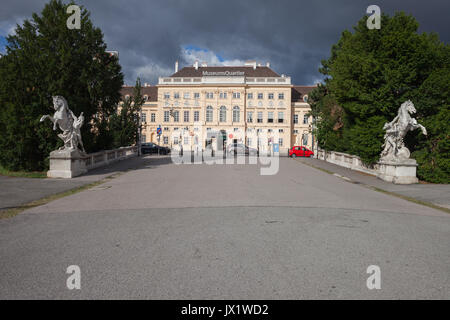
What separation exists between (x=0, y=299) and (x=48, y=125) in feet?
54.5

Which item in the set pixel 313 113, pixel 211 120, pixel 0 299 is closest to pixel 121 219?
pixel 0 299

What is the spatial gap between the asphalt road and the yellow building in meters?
63.2

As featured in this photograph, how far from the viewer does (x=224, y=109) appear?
7269cm

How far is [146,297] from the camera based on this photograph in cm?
340

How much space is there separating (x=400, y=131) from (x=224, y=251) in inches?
580

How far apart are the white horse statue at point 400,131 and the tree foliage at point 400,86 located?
1.60 meters

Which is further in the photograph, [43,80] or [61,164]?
[43,80]

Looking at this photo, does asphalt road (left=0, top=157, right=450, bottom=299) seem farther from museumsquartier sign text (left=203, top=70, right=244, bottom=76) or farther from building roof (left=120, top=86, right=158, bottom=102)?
building roof (left=120, top=86, right=158, bottom=102)

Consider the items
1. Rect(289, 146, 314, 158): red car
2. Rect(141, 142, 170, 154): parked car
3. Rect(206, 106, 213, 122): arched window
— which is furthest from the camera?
Rect(206, 106, 213, 122): arched window

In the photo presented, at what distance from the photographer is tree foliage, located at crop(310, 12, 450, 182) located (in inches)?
668

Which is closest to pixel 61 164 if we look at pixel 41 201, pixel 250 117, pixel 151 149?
pixel 41 201

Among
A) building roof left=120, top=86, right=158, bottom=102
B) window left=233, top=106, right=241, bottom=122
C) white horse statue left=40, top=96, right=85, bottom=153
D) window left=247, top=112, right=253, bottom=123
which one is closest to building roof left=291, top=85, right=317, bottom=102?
window left=247, top=112, right=253, bottom=123

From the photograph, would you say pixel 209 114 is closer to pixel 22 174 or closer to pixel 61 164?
pixel 22 174

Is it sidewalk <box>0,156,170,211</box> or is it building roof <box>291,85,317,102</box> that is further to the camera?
building roof <box>291,85,317,102</box>
